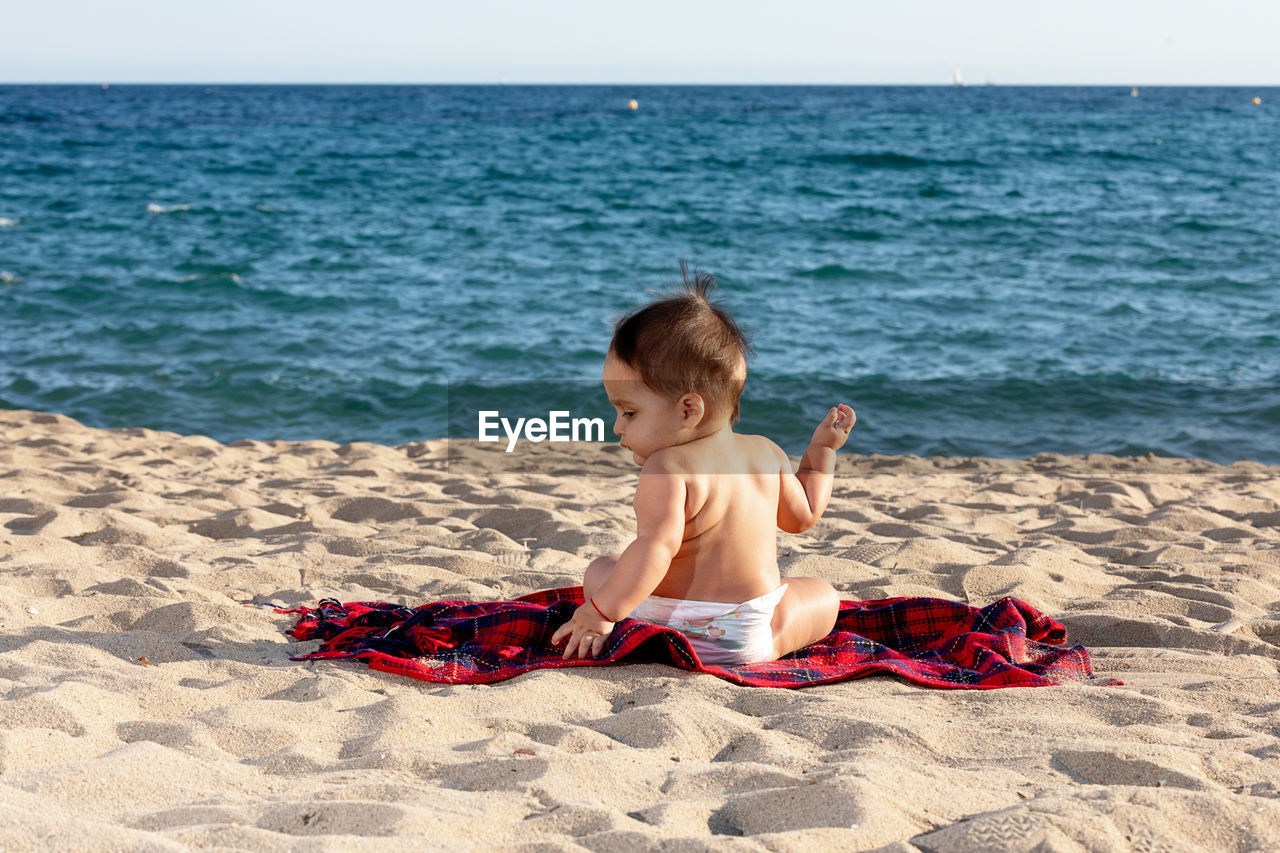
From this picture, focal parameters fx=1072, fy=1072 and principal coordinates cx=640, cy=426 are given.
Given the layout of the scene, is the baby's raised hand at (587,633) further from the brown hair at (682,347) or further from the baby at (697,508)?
the brown hair at (682,347)

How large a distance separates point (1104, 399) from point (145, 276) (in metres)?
9.57

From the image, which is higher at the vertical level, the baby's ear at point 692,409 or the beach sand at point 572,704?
the baby's ear at point 692,409

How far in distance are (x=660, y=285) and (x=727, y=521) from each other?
31.8 ft

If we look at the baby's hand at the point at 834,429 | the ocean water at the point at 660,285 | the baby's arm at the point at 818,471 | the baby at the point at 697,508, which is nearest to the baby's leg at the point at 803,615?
the baby at the point at 697,508

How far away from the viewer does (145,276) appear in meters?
11.5

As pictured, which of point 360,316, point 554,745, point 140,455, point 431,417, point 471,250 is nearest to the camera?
point 554,745

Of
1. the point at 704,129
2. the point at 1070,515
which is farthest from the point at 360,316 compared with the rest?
the point at 704,129

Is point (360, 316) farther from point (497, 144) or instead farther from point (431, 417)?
point (497, 144)

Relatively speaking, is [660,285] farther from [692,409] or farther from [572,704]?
[572,704]

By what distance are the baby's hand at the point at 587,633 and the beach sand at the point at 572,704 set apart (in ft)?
0.33

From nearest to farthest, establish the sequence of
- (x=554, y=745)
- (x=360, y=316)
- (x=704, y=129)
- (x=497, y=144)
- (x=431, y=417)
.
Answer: (x=554, y=745) < (x=431, y=417) < (x=360, y=316) < (x=497, y=144) < (x=704, y=129)

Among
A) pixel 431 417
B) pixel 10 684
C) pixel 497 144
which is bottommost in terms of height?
pixel 431 417

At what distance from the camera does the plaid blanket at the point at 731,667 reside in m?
2.69

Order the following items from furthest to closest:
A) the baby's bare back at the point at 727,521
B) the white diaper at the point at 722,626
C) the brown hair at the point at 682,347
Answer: the white diaper at the point at 722,626
the baby's bare back at the point at 727,521
the brown hair at the point at 682,347
